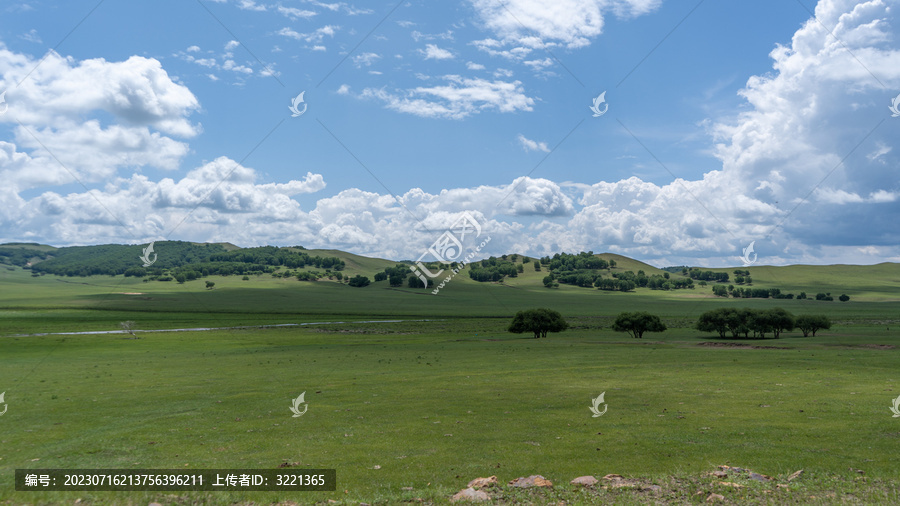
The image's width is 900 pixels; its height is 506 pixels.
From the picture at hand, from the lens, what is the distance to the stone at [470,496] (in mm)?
12999

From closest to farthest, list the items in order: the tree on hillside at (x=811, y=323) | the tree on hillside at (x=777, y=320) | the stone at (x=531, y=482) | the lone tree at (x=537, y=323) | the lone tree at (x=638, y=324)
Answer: the stone at (x=531, y=482) < the tree on hillside at (x=777, y=320) < the tree on hillside at (x=811, y=323) < the lone tree at (x=638, y=324) < the lone tree at (x=537, y=323)

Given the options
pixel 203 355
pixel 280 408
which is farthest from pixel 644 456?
pixel 203 355

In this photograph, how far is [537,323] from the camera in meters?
88.9

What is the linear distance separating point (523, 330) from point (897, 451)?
7373cm

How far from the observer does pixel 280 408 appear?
26.1 metres

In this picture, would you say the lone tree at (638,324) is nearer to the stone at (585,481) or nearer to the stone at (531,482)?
the stone at (585,481)

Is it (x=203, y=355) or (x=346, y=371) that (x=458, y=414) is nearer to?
(x=346, y=371)

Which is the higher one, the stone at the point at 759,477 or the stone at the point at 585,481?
the stone at the point at 759,477

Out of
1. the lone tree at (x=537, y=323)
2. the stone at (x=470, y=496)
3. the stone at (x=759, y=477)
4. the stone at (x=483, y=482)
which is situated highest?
the stone at (x=759, y=477)

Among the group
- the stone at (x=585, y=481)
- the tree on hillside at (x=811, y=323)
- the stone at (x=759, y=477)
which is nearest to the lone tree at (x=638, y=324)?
the tree on hillside at (x=811, y=323)

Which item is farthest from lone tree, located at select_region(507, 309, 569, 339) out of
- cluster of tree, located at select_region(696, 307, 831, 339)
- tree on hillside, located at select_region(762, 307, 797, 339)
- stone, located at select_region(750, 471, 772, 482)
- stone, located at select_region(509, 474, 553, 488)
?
stone, located at select_region(509, 474, 553, 488)

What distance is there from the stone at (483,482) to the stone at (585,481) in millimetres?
2194

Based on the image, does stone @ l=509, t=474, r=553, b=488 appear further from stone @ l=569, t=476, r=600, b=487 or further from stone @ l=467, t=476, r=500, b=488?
stone @ l=569, t=476, r=600, b=487

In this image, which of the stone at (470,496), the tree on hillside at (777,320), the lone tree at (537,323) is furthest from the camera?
the lone tree at (537,323)
